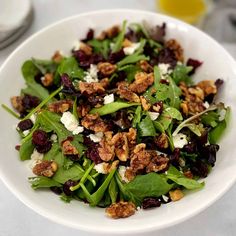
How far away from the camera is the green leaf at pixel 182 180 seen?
95 cm

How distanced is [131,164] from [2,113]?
39 centimetres

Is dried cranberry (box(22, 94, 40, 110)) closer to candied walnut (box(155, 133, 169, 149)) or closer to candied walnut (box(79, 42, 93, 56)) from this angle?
candied walnut (box(79, 42, 93, 56))

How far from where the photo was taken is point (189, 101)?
1114 millimetres

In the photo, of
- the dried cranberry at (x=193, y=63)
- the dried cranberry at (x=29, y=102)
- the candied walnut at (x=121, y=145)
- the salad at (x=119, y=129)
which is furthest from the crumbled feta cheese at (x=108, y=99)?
the dried cranberry at (x=193, y=63)

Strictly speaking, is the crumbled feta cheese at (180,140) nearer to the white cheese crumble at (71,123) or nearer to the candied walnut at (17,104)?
the white cheese crumble at (71,123)

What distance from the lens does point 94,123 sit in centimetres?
102

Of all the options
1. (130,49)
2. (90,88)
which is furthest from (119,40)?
(90,88)

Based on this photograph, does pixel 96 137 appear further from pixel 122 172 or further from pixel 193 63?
pixel 193 63

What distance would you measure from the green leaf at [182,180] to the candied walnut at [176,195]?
24mm

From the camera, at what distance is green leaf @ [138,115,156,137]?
1002mm

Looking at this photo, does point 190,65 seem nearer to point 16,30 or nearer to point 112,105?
point 112,105

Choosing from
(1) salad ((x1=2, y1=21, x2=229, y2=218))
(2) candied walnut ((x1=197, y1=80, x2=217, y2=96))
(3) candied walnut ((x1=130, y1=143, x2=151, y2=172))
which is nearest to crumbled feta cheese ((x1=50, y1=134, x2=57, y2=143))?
(1) salad ((x1=2, y1=21, x2=229, y2=218))

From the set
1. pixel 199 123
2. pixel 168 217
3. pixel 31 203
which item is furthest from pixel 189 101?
pixel 31 203

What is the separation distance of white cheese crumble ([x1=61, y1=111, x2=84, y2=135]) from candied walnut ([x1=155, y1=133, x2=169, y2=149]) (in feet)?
0.62
